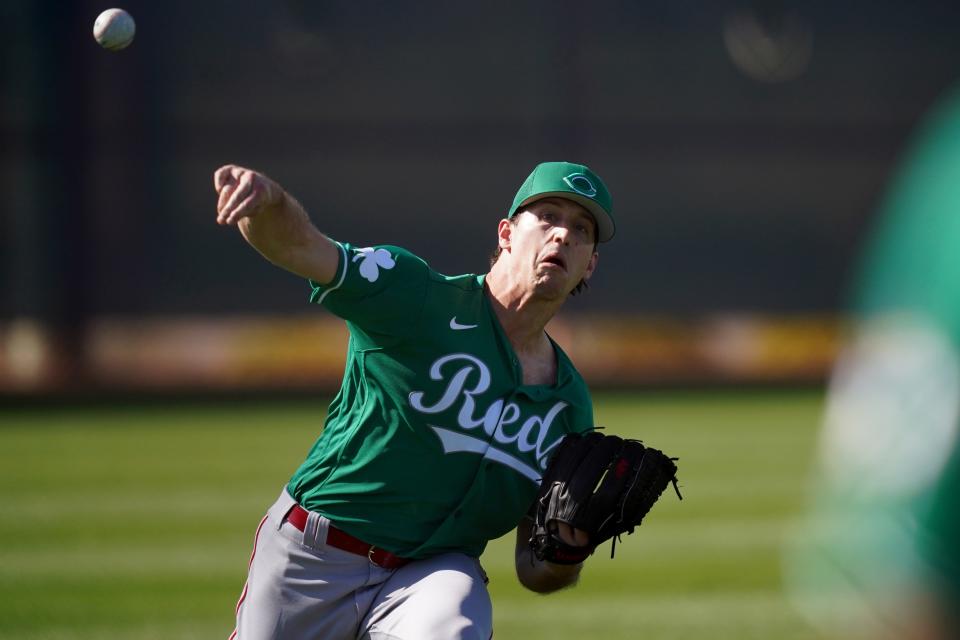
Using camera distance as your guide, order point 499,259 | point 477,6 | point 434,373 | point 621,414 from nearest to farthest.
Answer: point 434,373, point 499,259, point 621,414, point 477,6

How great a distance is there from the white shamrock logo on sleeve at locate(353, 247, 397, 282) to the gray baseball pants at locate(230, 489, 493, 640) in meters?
0.80

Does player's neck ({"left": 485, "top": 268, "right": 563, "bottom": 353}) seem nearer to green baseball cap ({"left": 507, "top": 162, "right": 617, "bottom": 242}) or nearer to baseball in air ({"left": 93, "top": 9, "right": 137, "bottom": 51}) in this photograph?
green baseball cap ({"left": 507, "top": 162, "right": 617, "bottom": 242})

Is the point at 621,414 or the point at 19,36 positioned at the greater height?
the point at 19,36

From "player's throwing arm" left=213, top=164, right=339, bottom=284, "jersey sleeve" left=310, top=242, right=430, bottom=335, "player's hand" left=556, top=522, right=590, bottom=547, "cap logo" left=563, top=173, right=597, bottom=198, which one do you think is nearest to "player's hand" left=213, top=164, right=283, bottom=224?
"player's throwing arm" left=213, top=164, right=339, bottom=284

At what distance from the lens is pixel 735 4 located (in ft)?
73.4

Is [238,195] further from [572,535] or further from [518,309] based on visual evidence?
[572,535]

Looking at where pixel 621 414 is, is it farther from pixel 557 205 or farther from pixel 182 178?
pixel 557 205

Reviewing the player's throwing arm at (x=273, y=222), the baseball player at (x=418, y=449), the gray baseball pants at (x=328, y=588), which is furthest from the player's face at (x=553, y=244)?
the gray baseball pants at (x=328, y=588)

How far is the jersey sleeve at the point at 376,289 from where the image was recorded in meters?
3.78

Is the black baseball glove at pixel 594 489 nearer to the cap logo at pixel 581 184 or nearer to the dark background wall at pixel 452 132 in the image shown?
the cap logo at pixel 581 184

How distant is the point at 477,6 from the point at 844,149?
23.1ft

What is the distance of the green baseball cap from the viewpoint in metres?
4.18

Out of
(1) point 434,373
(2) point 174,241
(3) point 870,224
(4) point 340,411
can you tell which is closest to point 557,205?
(1) point 434,373

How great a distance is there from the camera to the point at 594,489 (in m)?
3.94
